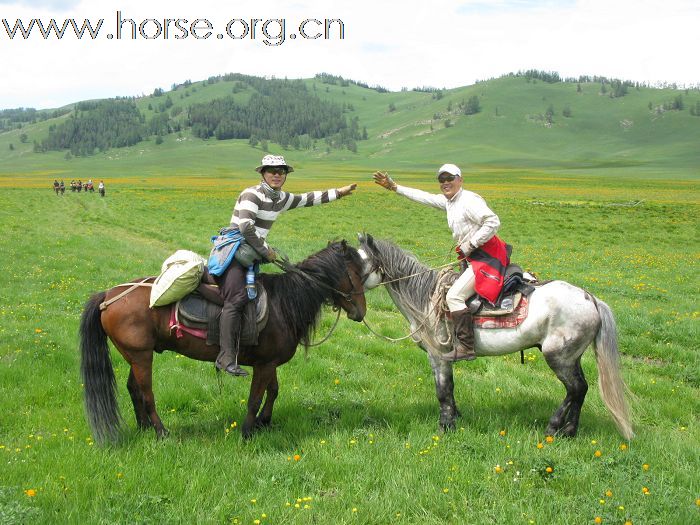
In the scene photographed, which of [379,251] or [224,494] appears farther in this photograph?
[379,251]

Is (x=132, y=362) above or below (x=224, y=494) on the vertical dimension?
above

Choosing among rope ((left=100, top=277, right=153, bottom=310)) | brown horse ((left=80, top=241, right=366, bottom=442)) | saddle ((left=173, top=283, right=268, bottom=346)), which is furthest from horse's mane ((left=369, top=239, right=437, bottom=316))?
rope ((left=100, top=277, right=153, bottom=310))

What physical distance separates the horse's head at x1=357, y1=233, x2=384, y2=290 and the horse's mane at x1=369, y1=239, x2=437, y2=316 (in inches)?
1.2

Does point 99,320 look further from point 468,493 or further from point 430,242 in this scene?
point 430,242

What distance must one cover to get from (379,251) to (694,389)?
5.60 metres

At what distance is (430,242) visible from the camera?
27.0m

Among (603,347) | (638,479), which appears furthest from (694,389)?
(638,479)

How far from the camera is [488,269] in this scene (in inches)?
266

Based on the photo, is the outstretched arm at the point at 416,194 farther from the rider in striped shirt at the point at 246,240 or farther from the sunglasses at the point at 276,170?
the rider in striped shirt at the point at 246,240

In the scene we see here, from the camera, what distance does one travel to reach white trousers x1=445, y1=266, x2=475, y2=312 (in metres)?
6.82

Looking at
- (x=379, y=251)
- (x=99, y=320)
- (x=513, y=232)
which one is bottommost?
(x=513, y=232)

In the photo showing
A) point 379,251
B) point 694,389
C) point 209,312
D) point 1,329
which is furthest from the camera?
point 1,329

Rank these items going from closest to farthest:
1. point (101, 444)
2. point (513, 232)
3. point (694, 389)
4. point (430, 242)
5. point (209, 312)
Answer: point (101, 444)
point (209, 312)
point (694, 389)
point (430, 242)
point (513, 232)

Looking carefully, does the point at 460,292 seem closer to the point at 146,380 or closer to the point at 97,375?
the point at 146,380
